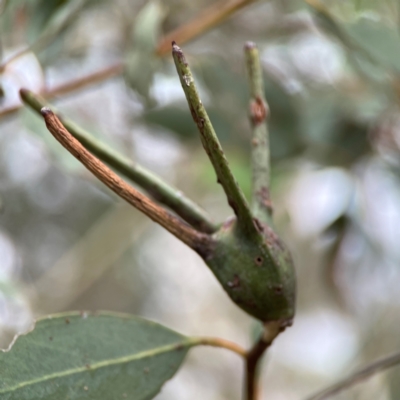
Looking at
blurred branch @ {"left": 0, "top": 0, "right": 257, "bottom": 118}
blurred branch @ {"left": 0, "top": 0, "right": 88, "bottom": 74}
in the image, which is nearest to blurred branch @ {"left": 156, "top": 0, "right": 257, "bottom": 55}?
blurred branch @ {"left": 0, "top": 0, "right": 257, "bottom": 118}

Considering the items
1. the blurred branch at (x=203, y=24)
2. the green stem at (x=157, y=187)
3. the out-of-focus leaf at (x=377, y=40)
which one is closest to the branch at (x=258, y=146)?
the green stem at (x=157, y=187)

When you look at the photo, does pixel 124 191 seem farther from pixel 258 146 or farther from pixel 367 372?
pixel 367 372

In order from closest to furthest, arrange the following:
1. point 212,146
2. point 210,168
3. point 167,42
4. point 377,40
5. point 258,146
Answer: point 212,146, point 258,146, point 377,40, point 167,42, point 210,168

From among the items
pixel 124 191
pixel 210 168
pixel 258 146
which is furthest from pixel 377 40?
pixel 210 168

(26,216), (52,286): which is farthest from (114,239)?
(26,216)

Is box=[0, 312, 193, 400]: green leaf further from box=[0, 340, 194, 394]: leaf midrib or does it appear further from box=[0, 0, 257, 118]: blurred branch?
box=[0, 0, 257, 118]: blurred branch

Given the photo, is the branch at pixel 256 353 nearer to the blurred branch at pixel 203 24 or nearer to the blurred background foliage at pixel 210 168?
the blurred background foliage at pixel 210 168
